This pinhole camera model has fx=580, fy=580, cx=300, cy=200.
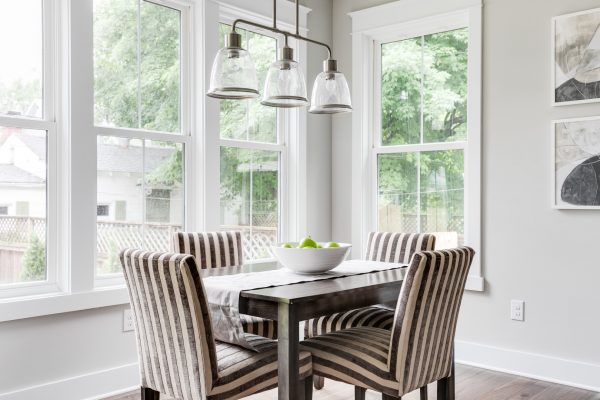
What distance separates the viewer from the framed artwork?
332 centimetres

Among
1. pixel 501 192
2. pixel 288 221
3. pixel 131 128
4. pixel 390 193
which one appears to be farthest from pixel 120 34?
pixel 501 192

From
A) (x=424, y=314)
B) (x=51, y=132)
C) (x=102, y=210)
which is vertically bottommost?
(x=424, y=314)

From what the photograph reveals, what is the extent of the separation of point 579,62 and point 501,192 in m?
0.89

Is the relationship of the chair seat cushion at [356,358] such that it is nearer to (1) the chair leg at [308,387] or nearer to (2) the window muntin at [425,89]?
(1) the chair leg at [308,387]

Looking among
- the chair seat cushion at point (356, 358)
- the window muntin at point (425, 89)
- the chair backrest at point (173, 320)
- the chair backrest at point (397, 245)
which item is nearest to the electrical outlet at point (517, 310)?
the chair backrest at point (397, 245)

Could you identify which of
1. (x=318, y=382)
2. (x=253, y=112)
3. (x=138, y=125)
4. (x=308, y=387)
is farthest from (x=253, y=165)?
(x=308, y=387)

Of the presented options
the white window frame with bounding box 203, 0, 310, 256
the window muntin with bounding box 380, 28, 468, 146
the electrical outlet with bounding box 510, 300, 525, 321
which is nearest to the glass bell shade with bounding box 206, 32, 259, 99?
the white window frame with bounding box 203, 0, 310, 256

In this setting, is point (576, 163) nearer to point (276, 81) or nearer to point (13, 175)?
point (276, 81)

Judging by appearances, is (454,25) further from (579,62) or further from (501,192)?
(501,192)

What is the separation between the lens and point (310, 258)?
249 cm

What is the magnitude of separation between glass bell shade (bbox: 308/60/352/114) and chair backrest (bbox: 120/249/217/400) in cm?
101

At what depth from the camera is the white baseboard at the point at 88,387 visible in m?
2.84

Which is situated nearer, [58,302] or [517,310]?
[58,302]

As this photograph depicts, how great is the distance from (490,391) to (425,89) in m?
2.07
